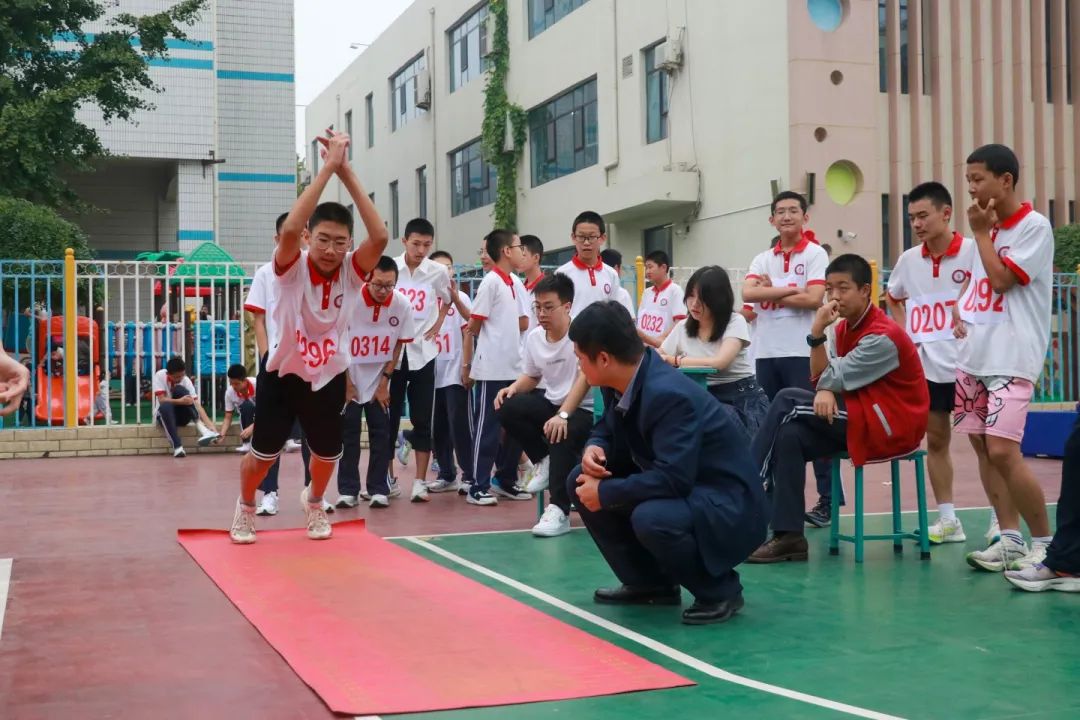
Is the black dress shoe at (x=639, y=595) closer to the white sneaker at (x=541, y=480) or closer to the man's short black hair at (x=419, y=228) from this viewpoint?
the white sneaker at (x=541, y=480)

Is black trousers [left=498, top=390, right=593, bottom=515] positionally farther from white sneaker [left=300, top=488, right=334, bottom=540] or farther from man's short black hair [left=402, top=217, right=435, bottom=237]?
man's short black hair [left=402, top=217, right=435, bottom=237]

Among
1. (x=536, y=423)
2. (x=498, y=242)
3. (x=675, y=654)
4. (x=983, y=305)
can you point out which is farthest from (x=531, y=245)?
(x=675, y=654)

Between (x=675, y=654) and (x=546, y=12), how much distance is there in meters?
22.2

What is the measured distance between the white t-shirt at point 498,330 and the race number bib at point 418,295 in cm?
33

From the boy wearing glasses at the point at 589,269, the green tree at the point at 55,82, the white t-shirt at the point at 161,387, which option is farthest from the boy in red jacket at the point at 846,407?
the green tree at the point at 55,82

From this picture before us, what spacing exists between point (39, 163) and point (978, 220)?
1361cm

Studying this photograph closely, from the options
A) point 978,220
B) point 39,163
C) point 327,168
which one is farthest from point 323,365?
point 39,163

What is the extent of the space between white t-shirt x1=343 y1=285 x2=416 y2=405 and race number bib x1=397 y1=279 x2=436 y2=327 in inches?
27.0

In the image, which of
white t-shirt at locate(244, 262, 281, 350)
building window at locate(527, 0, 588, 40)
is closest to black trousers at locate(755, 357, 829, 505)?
white t-shirt at locate(244, 262, 281, 350)

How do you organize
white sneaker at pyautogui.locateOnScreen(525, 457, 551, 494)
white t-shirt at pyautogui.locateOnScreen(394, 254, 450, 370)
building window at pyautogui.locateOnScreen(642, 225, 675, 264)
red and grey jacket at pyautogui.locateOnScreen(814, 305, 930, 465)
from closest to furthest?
red and grey jacket at pyautogui.locateOnScreen(814, 305, 930, 465), white sneaker at pyautogui.locateOnScreen(525, 457, 551, 494), white t-shirt at pyautogui.locateOnScreen(394, 254, 450, 370), building window at pyautogui.locateOnScreen(642, 225, 675, 264)

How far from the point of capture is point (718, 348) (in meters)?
6.53

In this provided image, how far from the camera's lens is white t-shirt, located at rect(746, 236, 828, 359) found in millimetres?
6930

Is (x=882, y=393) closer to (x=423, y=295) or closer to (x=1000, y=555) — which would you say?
(x=1000, y=555)

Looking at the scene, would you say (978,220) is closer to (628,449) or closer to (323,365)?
(628,449)
